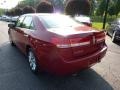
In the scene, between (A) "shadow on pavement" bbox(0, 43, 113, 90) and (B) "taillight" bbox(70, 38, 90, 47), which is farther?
(A) "shadow on pavement" bbox(0, 43, 113, 90)

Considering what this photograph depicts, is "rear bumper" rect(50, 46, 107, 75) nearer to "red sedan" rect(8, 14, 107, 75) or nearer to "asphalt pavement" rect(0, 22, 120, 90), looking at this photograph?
"red sedan" rect(8, 14, 107, 75)

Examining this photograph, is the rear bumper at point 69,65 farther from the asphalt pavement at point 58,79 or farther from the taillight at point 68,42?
the asphalt pavement at point 58,79

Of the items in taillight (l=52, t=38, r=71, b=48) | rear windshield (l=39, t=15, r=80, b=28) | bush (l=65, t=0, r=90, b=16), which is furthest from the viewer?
bush (l=65, t=0, r=90, b=16)

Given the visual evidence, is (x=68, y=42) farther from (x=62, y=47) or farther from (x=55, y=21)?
(x=55, y=21)

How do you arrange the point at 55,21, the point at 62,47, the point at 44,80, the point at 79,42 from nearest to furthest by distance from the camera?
the point at 62,47
the point at 79,42
the point at 44,80
the point at 55,21

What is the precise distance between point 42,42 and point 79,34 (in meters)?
0.86

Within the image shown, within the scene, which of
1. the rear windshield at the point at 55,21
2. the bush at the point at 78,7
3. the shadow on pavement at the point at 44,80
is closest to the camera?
the shadow on pavement at the point at 44,80

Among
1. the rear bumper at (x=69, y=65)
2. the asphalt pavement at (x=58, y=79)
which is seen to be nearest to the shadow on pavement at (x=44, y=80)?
the asphalt pavement at (x=58, y=79)

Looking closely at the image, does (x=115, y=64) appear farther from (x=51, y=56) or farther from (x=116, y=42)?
(x=116, y=42)

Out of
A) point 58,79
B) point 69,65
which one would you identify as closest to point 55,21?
point 58,79

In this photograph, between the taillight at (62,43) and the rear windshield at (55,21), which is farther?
the rear windshield at (55,21)

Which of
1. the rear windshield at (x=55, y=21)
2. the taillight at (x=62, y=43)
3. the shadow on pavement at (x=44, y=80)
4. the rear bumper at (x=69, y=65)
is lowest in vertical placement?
the shadow on pavement at (x=44, y=80)

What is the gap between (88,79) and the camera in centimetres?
485

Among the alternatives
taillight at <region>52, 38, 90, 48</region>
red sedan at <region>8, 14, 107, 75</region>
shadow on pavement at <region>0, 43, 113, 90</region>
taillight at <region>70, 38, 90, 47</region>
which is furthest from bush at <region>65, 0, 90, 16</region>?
taillight at <region>52, 38, 90, 48</region>
